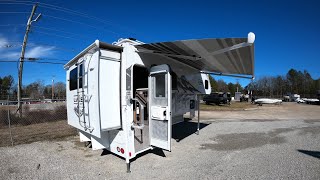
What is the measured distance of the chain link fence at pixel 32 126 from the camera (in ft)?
25.9

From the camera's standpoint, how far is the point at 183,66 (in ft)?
22.4

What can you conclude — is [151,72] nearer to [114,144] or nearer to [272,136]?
[114,144]

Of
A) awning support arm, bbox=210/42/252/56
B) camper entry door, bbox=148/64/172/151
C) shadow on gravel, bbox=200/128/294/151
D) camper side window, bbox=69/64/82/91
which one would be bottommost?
shadow on gravel, bbox=200/128/294/151

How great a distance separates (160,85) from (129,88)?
779 mm

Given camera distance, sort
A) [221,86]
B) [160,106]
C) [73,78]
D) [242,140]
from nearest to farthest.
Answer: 1. [160,106]
2. [73,78]
3. [242,140]
4. [221,86]

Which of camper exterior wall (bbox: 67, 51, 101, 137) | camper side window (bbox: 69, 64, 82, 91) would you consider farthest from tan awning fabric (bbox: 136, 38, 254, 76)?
camper side window (bbox: 69, 64, 82, 91)

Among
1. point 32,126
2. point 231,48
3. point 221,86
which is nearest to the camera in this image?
point 231,48

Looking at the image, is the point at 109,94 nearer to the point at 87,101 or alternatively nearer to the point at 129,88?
the point at 129,88

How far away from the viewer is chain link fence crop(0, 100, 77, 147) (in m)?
7.89

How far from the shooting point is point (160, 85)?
201 inches

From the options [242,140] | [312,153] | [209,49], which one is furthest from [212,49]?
[242,140]

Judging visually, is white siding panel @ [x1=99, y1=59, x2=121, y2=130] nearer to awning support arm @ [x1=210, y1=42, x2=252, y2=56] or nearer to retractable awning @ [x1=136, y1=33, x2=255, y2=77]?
retractable awning @ [x1=136, y1=33, x2=255, y2=77]

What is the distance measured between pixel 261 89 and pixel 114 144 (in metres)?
81.1

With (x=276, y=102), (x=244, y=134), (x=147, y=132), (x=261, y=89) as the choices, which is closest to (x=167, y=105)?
(x=147, y=132)
